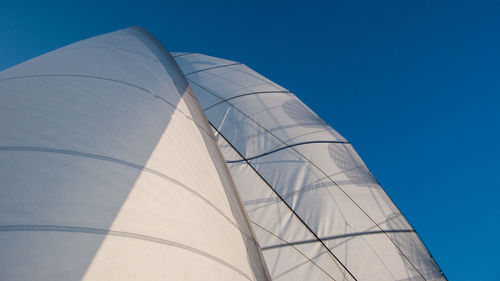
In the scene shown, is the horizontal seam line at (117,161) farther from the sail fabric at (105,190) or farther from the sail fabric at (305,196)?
the sail fabric at (305,196)

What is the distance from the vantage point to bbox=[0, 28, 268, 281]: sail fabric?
1.19 meters

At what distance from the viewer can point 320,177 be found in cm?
543

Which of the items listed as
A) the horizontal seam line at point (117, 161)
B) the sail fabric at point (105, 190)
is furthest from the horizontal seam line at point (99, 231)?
the horizontal seam line at point (117, 161)

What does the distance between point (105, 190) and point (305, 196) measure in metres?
4.05

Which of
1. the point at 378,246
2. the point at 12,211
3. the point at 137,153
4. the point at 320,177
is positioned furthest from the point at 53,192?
the point at 378,246

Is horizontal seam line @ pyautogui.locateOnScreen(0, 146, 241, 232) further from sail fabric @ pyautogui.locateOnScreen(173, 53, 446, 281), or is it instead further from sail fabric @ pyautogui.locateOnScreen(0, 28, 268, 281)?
sail fabric @ pyautogui.locateOnScreen(173, 53, 446, 281)

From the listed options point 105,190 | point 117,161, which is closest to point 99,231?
point 105,190

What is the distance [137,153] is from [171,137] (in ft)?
1.65

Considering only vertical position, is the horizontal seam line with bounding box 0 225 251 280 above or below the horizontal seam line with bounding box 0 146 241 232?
below

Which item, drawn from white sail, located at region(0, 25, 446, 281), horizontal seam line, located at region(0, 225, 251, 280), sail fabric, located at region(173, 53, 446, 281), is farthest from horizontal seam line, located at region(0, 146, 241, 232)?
sail fabric, located at region(173, 53, 446, 281)

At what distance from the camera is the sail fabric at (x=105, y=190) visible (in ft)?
3.92

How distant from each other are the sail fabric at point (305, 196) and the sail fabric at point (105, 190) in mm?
1971

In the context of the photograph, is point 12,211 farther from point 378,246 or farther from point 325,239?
point 378,246

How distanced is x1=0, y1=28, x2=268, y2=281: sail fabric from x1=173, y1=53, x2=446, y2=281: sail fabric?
1.97m
